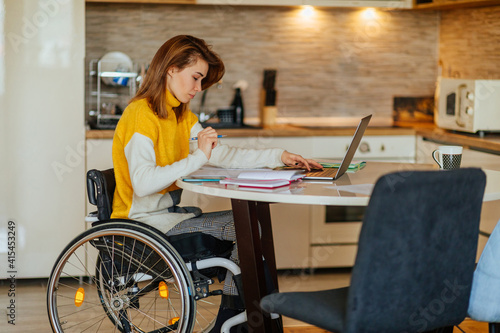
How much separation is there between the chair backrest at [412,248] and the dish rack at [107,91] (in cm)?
219

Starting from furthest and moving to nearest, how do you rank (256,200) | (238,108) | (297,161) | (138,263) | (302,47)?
(302,47) < (238,108) < (297,161) < (138,263) < (256,200)

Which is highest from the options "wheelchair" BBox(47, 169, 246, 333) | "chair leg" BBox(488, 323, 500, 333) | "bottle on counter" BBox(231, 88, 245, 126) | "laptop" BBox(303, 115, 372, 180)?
"bottle on counter" BBox(231, 88, 245, 126)

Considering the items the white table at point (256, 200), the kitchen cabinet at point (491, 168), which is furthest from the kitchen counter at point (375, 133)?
the white table at point (256, 200)

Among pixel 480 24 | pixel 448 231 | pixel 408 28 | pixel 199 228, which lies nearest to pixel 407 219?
pixel 448 231

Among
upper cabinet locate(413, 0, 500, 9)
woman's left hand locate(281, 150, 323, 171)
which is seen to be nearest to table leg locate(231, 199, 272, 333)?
woman's left hand locate(281, 150, 323, 171)

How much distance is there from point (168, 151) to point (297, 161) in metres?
0.46

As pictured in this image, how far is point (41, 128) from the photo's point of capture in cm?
316

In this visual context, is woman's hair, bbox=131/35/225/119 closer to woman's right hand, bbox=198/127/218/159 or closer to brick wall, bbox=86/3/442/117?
woman's right hand, bbox=198/127/218/159

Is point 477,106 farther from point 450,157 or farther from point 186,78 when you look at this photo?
point 186,78

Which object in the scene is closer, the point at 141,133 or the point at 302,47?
the point at 141,133

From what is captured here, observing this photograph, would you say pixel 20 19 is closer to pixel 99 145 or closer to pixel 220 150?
pixel 99 145

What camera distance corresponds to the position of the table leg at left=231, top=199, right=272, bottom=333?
1860mm

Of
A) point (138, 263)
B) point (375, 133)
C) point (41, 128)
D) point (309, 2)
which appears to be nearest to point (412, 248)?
point (138, 263)

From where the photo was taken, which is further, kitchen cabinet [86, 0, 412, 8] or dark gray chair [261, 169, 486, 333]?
kitchen cabinet [86, 0, 412, 8]
